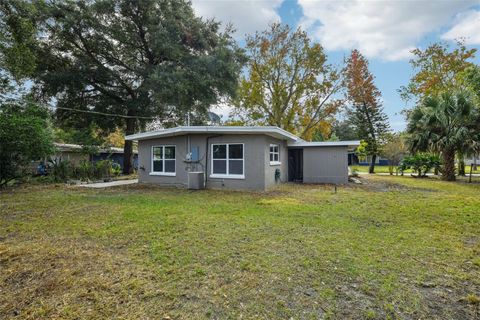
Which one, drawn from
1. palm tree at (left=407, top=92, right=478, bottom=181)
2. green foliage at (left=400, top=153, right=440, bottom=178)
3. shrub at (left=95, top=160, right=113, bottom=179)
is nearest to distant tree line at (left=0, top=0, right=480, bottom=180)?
palm tree at (left=407, top=92, right=478, bottom=181)

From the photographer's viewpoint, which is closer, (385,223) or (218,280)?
(218,280)

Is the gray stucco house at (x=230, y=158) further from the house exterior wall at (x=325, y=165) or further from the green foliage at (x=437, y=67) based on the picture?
the green foliage at (x=437, y=67)

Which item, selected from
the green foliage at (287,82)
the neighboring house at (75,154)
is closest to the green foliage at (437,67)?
the green foliage at (287,82)

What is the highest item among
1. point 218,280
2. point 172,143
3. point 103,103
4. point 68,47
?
point 68,47

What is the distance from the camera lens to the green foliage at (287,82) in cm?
2319

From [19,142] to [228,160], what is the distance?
30.7 feet

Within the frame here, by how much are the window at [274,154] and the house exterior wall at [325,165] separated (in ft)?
6.91

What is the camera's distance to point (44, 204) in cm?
773


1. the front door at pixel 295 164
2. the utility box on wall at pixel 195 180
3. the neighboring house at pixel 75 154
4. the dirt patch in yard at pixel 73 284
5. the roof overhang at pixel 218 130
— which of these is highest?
the roof overhang at pixel 218 130

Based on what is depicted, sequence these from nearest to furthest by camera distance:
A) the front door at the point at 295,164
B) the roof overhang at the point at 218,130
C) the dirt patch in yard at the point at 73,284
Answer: the dirt patch in yard at the point at 73,284 < the roof overhang at the point at 218,130 < the front door at the point at 295,164

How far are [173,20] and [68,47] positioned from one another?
24.3 feet

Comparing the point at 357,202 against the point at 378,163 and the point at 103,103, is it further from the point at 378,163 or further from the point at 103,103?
the point at 378,163

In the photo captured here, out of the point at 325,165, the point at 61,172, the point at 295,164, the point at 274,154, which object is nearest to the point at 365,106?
the point at 295,164

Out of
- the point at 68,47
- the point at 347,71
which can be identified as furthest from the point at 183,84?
the point at 347,71
